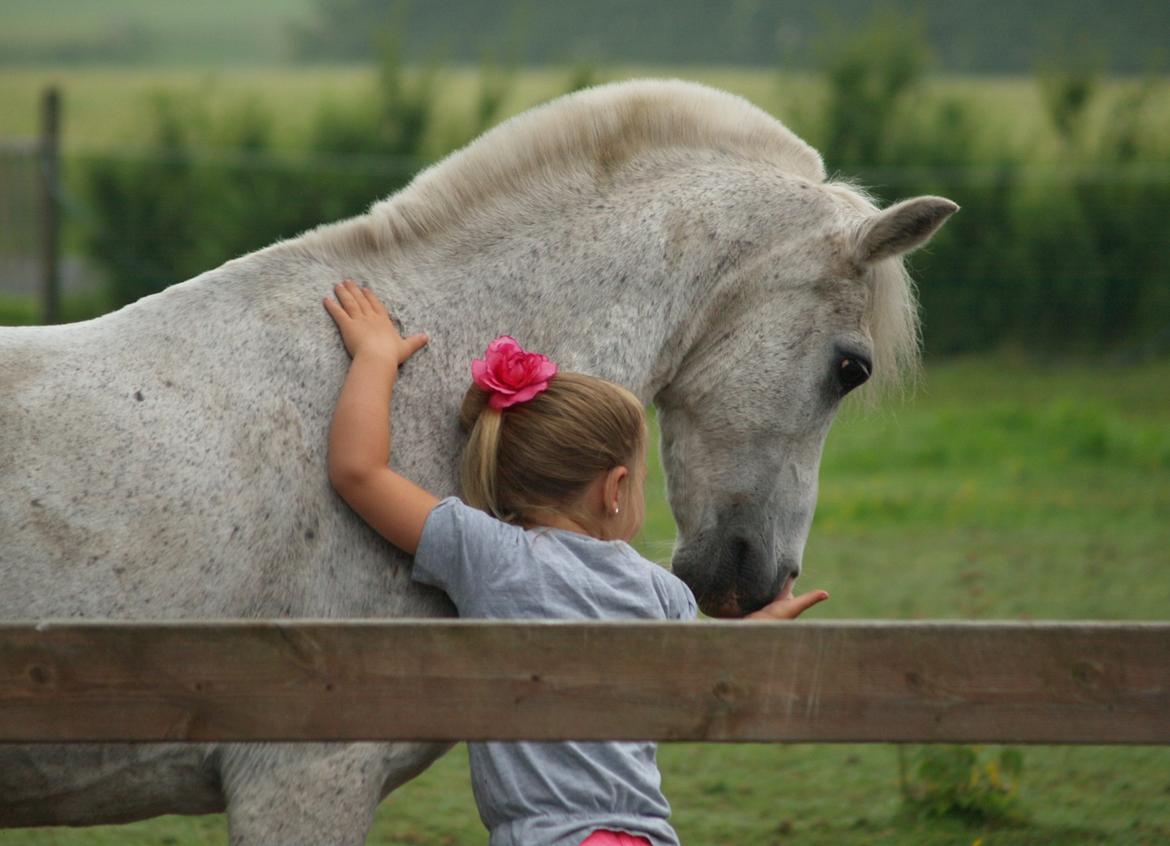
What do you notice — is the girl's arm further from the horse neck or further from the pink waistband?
the pink waistband

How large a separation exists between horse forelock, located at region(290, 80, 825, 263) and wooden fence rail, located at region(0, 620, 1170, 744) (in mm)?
1153

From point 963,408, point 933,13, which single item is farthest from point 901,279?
point 933,13

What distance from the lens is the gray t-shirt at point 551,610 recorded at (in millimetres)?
2426

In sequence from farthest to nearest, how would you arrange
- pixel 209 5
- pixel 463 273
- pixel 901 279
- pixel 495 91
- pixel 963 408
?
A: pixel 209 5 < pixel 495 91 < pixel 963 408 < pixel 901 279 < pixel 463 273

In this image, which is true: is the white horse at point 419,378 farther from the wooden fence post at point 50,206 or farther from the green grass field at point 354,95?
the wooden fence post at point 50,206

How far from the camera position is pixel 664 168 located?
10.3ft

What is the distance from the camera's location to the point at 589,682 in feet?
7.09

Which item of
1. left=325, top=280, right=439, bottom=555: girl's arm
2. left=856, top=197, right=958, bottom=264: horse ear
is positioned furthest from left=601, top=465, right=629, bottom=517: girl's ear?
left=856, top=197, right=958, bottom=264: horse ear

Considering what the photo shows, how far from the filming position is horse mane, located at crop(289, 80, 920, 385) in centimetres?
305

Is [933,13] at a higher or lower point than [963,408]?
higher

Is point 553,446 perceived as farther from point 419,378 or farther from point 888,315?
point 888,315

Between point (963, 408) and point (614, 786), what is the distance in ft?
38.7

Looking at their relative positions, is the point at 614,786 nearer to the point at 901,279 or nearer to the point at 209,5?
the point at 901,279

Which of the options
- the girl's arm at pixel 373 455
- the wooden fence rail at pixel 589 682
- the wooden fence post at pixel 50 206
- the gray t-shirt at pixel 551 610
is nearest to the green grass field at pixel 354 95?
the wooden fence post at pixel 50 206
